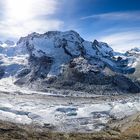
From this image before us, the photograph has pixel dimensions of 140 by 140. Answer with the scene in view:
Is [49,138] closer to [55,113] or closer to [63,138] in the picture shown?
[63,138]

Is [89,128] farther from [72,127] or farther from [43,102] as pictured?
[43,102]

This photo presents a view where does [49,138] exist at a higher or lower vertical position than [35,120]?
lower

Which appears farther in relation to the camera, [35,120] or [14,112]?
[14,112]

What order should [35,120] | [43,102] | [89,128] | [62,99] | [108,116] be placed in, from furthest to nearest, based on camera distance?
[62,99] < [43,102] < [108,116] < [35,120] < [89,128]

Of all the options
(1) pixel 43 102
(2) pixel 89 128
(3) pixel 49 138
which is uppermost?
(1) pixel 43 102

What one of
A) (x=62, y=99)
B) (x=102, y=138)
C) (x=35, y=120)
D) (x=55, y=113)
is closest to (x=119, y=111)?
(x=55, y=113)

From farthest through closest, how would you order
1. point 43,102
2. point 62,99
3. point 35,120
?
point 62,99, point 43,102, point 35,120

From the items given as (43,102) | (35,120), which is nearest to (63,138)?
(35,120)

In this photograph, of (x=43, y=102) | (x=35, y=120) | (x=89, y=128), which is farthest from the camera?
(x=43, y=102)

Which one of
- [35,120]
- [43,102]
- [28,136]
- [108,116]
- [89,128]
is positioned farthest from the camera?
[43,102]
